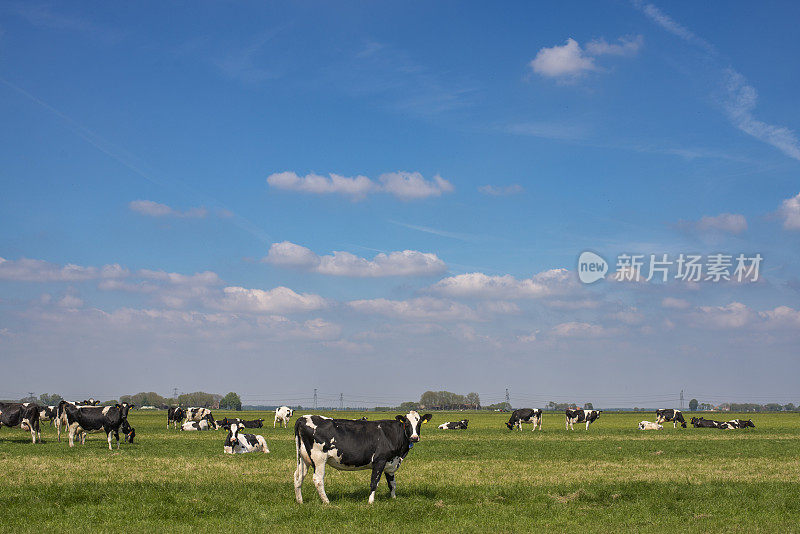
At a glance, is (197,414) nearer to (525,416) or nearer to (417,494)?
(525,416)

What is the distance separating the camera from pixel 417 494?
1864 centimetres

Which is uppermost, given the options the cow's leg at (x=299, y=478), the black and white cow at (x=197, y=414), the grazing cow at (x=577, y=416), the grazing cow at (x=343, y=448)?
the grazing cow at (x=343, y=448)

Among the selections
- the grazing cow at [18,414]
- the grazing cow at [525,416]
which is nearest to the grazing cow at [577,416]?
the grazing cow at [525,416]

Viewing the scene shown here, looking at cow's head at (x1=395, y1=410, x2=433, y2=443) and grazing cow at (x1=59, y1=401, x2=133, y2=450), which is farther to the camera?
grazing cow at (x1=59, y1=401, x2=133, y2=450)

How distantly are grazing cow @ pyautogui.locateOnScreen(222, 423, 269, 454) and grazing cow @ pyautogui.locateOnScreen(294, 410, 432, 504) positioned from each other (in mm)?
15842

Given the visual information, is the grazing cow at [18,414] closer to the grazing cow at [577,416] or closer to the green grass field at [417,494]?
the green grass field at [417,494]

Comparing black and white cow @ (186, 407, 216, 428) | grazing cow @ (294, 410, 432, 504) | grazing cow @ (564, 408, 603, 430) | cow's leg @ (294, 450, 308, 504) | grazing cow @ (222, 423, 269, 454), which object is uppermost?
grazing cow @ (294, 410, 432, 504)

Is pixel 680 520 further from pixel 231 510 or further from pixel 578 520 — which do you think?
pixel 231 510

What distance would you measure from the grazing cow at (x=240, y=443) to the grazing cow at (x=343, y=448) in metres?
15.8

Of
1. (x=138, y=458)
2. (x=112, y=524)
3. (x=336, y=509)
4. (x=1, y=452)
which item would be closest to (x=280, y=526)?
(x=336, y=509)

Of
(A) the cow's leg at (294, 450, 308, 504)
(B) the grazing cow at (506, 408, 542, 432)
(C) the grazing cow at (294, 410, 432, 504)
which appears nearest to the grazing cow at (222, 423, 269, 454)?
(A) the cow's leg at (294, 450, 308, 504)

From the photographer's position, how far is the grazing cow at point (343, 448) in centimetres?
1688

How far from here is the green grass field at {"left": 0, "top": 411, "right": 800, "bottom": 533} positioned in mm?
14852

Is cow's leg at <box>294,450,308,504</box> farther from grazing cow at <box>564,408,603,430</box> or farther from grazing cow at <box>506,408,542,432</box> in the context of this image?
grazing cow at <box>564,408,603,430</box>
